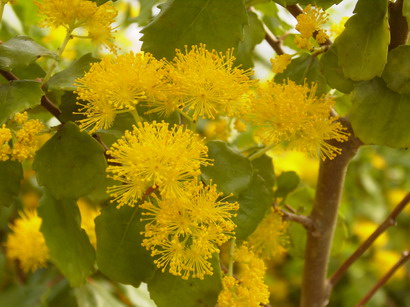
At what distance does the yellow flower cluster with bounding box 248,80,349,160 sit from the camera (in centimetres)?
52

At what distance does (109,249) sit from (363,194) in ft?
3.34

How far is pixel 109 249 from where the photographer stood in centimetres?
54

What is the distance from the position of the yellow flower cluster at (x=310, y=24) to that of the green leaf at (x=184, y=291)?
23 cm

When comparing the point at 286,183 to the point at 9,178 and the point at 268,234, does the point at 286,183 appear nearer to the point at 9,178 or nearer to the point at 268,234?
the point at 268,234

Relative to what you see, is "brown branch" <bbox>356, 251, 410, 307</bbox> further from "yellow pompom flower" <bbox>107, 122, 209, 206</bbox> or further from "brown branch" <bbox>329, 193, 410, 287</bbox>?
"yellow pompom flower" <bbox>107, 122, 209, 206</bbox>

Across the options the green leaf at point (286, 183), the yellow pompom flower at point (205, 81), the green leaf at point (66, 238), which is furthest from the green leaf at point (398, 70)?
the green leaf at point (66, 238)

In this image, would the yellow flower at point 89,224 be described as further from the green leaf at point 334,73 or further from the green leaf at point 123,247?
the green leaf at point 334,73

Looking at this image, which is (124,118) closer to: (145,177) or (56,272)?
(145,177)

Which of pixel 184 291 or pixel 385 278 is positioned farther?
pixel 385 278

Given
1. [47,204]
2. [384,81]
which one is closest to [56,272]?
[47,204]

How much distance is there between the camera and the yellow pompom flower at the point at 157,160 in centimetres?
45

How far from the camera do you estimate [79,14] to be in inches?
21.6

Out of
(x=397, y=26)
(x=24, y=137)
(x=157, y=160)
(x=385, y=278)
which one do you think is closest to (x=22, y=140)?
(x=24, y=137)

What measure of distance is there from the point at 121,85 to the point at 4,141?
0.36ft
